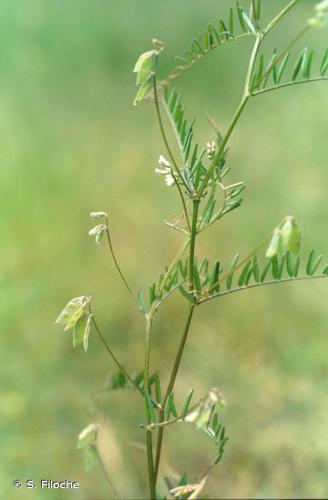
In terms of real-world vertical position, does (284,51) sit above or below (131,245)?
above

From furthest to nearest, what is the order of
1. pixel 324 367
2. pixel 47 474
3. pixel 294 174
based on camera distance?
pixel 294 174, pixel 324 367, pixel 47 474

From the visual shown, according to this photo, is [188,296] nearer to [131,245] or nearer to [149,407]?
[149,407]

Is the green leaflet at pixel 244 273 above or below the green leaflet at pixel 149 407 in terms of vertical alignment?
above

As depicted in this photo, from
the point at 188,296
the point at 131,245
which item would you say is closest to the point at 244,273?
the point at 188,296

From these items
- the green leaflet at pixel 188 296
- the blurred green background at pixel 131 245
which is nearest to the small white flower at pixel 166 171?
the green leaflet at pixel 188 296

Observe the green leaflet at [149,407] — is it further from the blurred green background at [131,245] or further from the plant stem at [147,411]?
the blurred green background at [131,245]

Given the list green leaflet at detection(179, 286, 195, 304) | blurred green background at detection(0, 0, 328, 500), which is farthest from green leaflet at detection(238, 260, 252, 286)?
blurred green background at detection(0, 0, 328, 500)

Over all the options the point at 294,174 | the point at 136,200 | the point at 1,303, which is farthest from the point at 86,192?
the point at 294,174

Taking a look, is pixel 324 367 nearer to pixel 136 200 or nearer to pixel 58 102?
pixel 136 200
